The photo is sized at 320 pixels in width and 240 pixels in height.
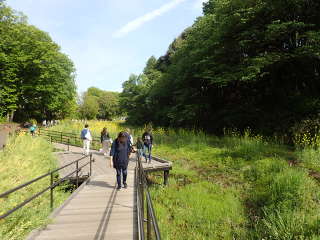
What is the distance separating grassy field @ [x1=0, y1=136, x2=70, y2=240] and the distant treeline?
11.5 m

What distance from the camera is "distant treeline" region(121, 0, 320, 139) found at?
586 inches

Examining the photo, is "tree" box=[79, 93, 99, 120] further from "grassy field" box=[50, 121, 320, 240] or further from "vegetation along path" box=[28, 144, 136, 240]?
"vegetation along path" box=[28, 144, 136, 240]

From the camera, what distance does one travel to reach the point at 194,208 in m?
7.38

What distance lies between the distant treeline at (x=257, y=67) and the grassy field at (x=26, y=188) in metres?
11.5

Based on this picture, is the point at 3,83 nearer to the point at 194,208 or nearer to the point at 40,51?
the point at 40,51

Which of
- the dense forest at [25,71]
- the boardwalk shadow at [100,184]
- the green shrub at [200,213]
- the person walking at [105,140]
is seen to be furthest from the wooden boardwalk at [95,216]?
the dense forest at [25,71]

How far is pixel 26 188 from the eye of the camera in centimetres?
734

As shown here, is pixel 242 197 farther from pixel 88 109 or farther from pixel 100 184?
pixel 88 109

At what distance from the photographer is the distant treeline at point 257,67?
586 inches

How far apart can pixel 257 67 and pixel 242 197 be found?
882 cm

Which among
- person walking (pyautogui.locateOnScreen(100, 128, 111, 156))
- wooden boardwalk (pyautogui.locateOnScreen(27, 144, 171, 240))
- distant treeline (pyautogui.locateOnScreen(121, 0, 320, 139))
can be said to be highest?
distant treeline (pyautogui.locateOnScreen(121, 0, 320, 139))

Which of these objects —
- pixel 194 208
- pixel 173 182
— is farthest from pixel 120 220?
pixel 173 182

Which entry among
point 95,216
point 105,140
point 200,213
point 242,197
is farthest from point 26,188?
point 105,140

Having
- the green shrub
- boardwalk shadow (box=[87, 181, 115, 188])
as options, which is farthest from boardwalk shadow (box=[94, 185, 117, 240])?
the green shrub
